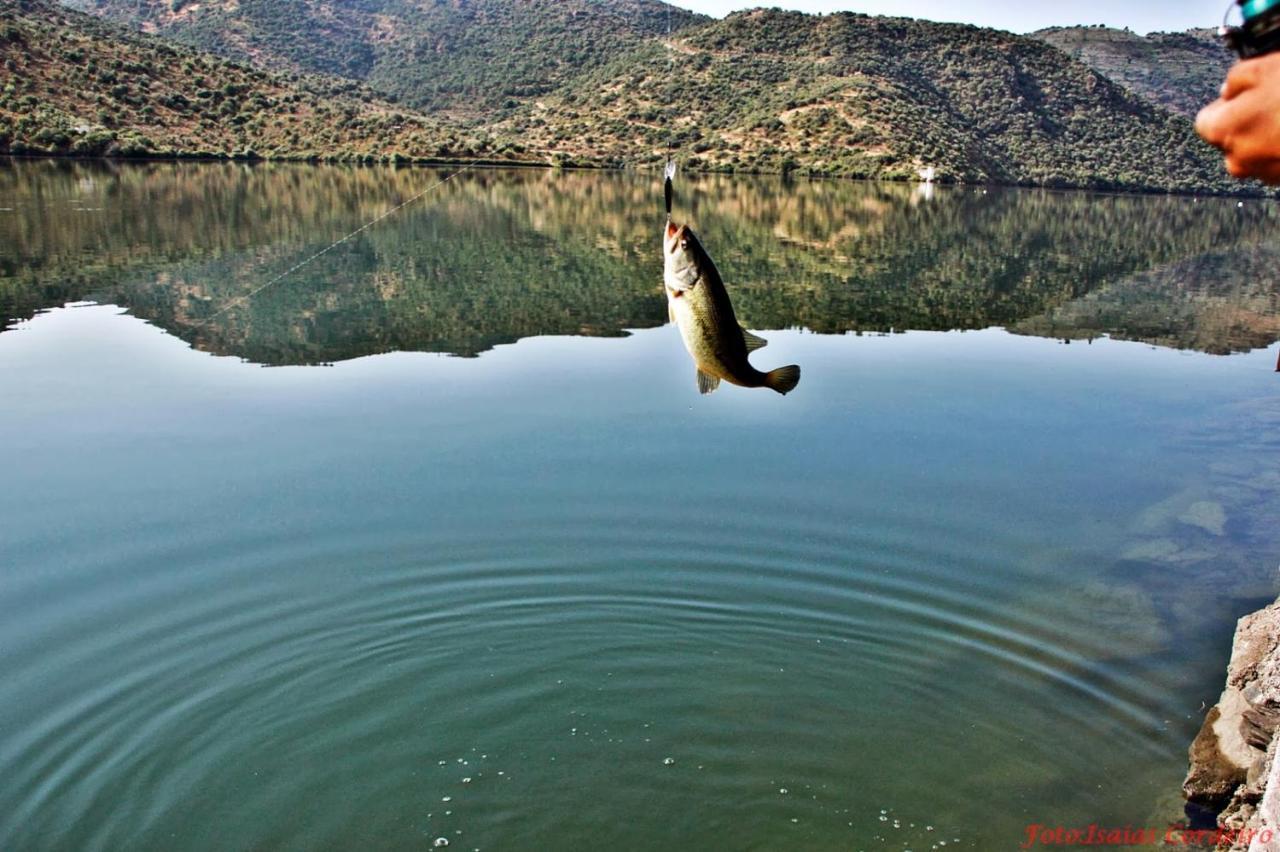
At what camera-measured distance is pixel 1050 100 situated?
111 metres

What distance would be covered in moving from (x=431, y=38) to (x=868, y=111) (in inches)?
4218

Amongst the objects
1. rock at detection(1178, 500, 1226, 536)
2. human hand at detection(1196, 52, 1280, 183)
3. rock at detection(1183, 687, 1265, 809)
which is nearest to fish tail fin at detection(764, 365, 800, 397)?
human hand at detection(1196, 52, 1280, 183)

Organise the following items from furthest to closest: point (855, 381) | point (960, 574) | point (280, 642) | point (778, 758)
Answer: point (855, 381)
point (960, 574)
point (280, 642)
point (778, 758)

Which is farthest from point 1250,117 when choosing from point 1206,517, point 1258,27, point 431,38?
point 431,38

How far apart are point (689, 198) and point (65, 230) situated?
30531 millimetres

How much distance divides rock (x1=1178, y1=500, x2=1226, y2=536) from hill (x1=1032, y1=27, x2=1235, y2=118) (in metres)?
147

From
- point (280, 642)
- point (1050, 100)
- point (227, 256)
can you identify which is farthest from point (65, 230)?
point (1050, 100)

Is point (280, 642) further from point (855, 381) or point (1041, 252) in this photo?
point (1041, 252)

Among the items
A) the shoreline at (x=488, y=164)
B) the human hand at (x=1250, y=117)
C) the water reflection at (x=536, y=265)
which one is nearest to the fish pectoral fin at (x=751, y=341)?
the human hand at (x=1250, y=117)

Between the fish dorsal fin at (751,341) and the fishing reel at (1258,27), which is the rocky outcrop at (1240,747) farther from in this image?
the fishing reel at (1258,27)

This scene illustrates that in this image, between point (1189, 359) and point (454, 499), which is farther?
point (1189, 359)

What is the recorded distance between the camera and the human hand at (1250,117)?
193cm

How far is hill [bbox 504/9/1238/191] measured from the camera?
8325cm

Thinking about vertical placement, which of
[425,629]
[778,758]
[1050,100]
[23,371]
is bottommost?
[778,758]
